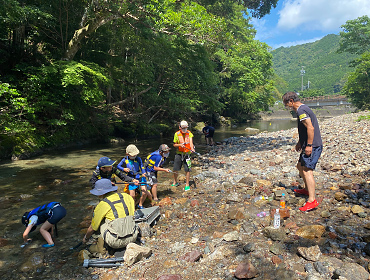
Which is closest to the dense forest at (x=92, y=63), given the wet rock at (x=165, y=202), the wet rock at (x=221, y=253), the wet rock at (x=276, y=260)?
the wet rock at (x=165, y=202)

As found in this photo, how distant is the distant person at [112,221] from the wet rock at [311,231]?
9.13ft

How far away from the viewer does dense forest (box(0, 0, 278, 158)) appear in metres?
11.4

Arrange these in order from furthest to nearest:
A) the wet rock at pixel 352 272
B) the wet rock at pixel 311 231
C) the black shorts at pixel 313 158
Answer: the black shorts at pixel 313 158
the wet rock at pixel 311 231
the wet rock at pixel 352 272

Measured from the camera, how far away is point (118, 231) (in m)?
3.78

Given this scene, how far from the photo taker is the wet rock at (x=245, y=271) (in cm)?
307

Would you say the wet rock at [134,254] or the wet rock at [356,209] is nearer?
the wet rock at [134,254]

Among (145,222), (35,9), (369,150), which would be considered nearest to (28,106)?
(35,9)

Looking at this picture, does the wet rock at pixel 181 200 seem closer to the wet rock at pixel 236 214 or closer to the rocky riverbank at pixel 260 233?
the rocky riverbank at pixel 260 233

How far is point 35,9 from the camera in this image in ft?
34.5

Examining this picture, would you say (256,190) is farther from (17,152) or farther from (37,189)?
(17,152)

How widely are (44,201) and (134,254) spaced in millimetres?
4520

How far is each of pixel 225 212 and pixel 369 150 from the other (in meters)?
6.61

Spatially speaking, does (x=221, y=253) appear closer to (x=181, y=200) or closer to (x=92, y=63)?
(x=181, y=200)

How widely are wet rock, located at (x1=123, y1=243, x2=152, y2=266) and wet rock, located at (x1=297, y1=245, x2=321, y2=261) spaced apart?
232 centimetres
